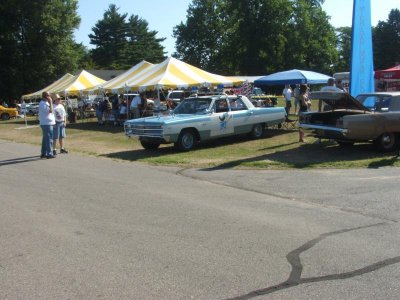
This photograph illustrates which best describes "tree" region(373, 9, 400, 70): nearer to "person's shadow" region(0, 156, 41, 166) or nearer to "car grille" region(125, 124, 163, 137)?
"car grille" region(125, 124, 163, 137)

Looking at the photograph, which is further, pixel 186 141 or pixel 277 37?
pixel 277 37

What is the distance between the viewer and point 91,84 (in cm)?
3116

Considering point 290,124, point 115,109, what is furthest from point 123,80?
point 290,124

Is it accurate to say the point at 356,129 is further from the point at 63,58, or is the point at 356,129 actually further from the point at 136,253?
the point at 63,58

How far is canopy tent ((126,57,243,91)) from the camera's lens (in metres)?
21.8

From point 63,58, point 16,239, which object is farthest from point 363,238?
point 63,58

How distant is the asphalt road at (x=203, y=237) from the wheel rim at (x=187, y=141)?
4.28 meters

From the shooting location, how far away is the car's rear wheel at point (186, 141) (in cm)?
1400

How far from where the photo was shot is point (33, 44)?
52.8 metres

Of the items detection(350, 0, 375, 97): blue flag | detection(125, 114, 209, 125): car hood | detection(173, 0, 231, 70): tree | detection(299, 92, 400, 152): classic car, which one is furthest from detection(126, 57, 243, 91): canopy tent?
detection(173, 0, 231, 70): tree

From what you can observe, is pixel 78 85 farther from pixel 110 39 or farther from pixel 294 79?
pixel 110 39

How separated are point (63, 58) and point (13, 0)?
7.63 meters

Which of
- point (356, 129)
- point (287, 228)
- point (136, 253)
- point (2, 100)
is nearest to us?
point (136, 253)

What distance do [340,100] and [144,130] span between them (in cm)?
553
